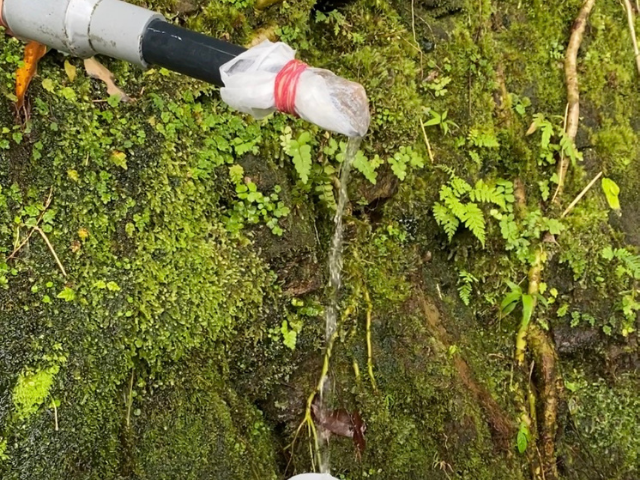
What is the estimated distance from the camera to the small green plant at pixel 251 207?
2.62 meters

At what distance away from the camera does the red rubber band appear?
4.78 feet

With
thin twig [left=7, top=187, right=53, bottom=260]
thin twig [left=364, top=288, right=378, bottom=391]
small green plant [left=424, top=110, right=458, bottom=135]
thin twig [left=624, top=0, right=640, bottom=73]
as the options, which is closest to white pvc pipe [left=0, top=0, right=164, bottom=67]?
thin twig [left=7, top=187, right=53, bottom=260]

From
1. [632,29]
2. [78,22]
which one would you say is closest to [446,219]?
[632,29]

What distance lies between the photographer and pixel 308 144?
9.09ft

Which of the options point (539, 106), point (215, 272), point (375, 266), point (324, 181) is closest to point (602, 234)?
point (539, 106)

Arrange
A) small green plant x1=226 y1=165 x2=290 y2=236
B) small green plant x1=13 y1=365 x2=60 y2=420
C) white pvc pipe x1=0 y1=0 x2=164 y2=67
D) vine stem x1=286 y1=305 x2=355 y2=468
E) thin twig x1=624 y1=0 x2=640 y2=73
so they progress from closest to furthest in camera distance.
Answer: white pvc pipe x1=0 y1=0 x2=164 y2=67
small green plant x1=13 y1=365 x2=60 y2=420
small green plant x1=226 y1=165 x2=290 y2=236
vine stem x1=286 y1=305 x2=355 y2=468
thin twig x1=624 y1=0 x2=640 y2=73

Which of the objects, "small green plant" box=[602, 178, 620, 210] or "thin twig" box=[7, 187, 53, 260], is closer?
"thin twig" box=[7, 187, 53, 260]

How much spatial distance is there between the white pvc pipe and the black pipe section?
1.5 inches

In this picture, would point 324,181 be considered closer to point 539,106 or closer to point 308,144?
point 308,144

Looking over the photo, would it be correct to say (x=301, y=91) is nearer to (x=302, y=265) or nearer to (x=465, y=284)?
(x=302, y=265)

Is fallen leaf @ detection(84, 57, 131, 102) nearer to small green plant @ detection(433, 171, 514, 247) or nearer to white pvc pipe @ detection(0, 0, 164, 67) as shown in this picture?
white pvc pipe @ detection(0, 0, 164, 67)

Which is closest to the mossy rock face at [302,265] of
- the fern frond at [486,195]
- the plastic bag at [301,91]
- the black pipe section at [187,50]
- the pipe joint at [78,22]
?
the fern frond at [486,195]

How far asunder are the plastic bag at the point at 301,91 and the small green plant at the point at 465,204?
1731mm

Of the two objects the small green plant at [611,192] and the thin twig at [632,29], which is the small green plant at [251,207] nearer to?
the small green plant at [611,192]
